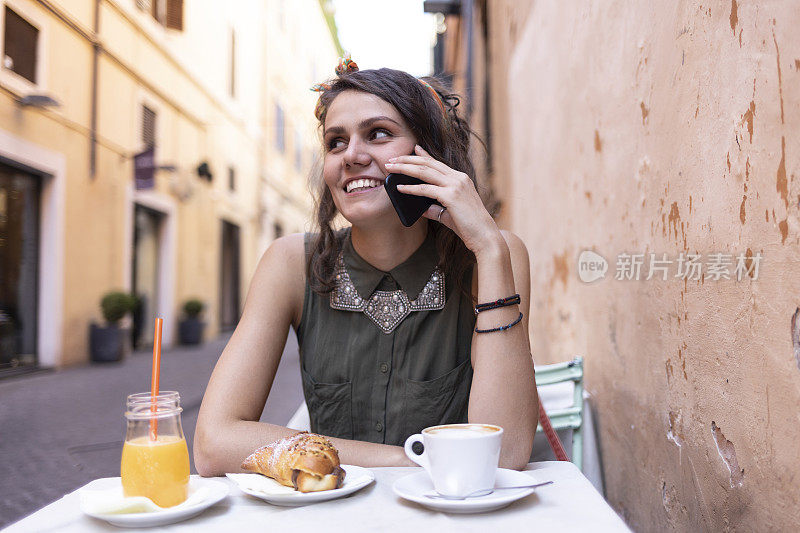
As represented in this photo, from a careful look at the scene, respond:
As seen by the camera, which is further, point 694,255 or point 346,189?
point 346,189

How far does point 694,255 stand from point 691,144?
25 cm

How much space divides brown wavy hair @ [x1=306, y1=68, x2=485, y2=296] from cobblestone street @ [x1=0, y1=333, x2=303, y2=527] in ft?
0.86

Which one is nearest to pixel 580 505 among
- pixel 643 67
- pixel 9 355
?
pixel 643 67

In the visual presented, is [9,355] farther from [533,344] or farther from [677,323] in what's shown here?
[677,323]

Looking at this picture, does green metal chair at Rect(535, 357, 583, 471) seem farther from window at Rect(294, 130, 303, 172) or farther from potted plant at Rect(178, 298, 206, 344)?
window at Rect(294, 130, 303, 172)

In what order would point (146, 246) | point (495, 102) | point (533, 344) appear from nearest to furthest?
point (533, 344), point (495, 102), point (146, 246)

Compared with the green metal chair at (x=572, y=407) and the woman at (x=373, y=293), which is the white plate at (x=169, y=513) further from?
the green metal chair at (x=572, y=407)

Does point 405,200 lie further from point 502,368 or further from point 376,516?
point 376,516

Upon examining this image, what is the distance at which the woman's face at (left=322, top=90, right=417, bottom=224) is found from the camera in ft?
5.54

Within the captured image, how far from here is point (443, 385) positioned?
1730 millimetres

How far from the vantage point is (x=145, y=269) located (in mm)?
11062

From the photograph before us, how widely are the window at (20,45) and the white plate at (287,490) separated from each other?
7235mm

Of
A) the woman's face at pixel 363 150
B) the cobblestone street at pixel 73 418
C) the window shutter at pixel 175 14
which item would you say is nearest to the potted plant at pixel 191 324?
the cobblestone street at pixel 73 418

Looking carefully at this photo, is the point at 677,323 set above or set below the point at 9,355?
above
